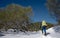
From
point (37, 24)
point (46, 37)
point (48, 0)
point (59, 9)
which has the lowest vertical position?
point (46, 37)

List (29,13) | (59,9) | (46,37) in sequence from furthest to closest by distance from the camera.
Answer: (29,13)
(59,9)
(46,37)

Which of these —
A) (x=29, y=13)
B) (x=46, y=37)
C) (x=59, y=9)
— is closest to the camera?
(x=46, y=37)

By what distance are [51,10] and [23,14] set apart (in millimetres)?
8246

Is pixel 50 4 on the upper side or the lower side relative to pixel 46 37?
upper

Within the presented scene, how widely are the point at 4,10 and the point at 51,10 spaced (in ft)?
36.3

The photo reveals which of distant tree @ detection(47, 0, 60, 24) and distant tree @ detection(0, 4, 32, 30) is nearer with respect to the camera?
distant tree @ detection(47, 0, 60, 24)

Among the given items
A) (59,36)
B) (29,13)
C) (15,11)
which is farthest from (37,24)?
(59,36)

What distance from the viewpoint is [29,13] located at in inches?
1293

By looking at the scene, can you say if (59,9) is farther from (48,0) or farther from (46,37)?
(46,37)

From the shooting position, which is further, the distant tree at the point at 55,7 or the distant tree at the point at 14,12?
the distant tree at the point at 14,12

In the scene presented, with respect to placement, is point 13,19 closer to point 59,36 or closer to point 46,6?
point 46,6

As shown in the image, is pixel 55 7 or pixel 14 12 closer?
pixel 55 7

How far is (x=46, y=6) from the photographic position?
2748 cm

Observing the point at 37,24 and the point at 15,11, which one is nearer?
the point at 37,24
